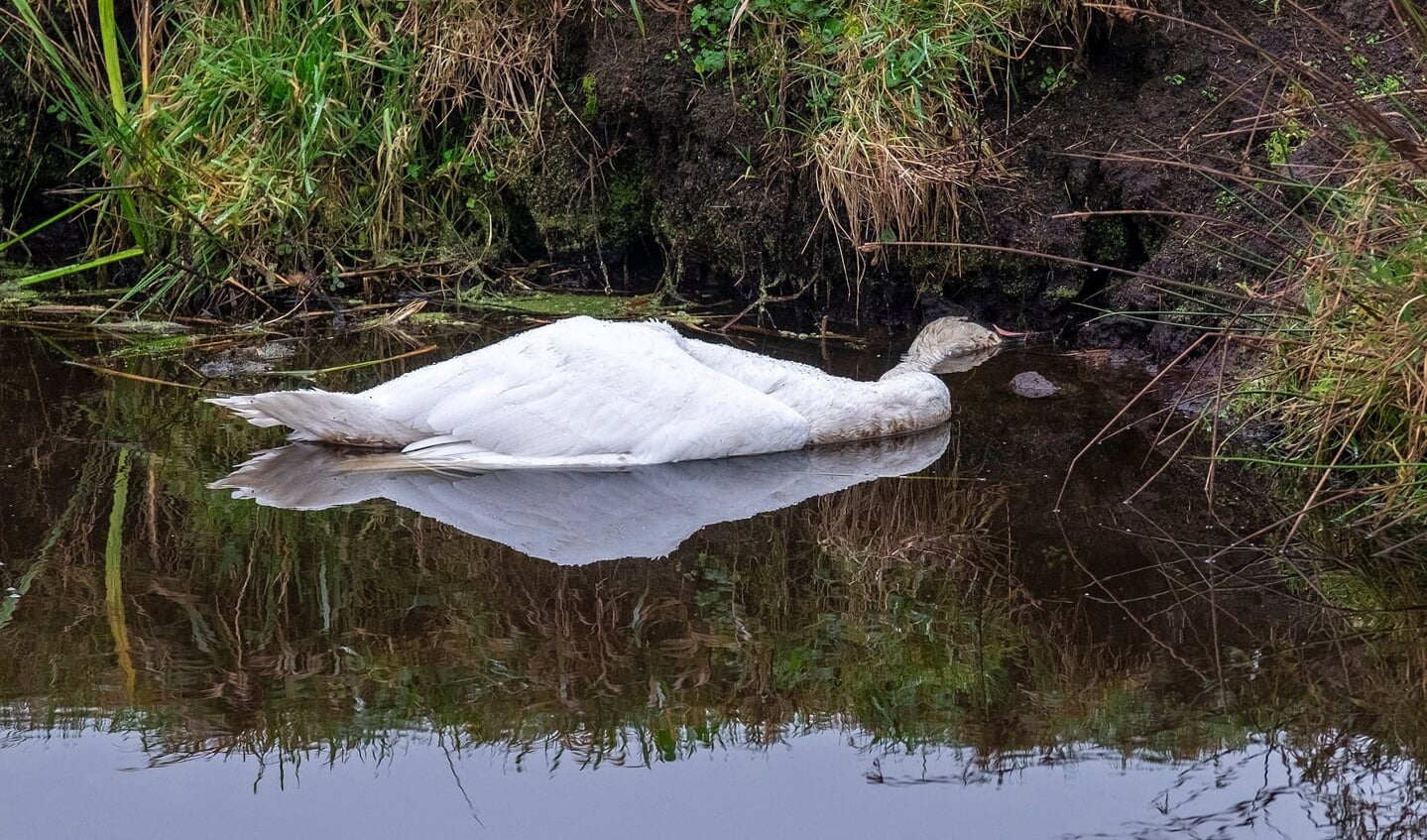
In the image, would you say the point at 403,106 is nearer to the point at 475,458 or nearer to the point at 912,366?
the point at 475,458

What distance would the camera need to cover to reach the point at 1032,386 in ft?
18.1

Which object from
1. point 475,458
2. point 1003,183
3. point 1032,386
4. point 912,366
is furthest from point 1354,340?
point 475,458

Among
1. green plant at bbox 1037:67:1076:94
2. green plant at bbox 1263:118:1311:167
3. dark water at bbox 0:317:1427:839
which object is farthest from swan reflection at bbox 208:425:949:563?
green plant at bbox 1037:67:1076:94

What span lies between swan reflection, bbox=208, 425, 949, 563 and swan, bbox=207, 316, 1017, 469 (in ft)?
0.19

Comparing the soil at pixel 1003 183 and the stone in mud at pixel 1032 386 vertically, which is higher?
the soil at pixel 1003 183

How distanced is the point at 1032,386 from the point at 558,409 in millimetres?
1880

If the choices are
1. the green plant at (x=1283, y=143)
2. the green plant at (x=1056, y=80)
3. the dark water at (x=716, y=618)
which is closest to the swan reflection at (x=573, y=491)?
the dark water at (x=716, y=618)

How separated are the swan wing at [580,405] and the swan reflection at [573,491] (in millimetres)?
78

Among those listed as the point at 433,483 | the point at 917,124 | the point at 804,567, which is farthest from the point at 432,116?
the point at 804,567

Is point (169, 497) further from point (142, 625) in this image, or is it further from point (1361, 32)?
point (1361, 32)

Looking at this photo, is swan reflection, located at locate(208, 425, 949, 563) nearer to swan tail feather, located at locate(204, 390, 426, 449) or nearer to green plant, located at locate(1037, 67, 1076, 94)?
swan tail feather, located at locate(204, 390, 426, 449)

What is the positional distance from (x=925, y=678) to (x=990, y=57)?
3.64m

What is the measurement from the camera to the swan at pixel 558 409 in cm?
475

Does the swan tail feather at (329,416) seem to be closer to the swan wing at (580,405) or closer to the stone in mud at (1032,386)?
the swan wing at (580,405)
